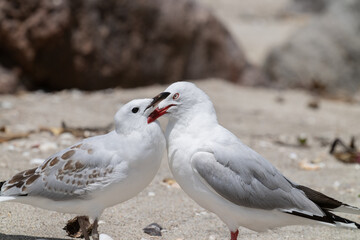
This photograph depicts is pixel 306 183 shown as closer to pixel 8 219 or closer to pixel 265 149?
pixel 265 149

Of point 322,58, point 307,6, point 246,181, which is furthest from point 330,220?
point 307,6

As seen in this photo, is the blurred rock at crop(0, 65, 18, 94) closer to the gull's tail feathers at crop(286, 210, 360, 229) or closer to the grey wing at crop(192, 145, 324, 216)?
the grey wing at crop(192, 145, 324, 216)

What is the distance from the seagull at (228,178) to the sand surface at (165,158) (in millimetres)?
554

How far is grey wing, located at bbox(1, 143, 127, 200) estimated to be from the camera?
10.8ft

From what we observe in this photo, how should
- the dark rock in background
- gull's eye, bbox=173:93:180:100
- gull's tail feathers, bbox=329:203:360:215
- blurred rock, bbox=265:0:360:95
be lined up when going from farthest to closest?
the dark rock in background, blurred rock, bbox=265:0:360:95, gull's eye, bbox=173:93:180:100, gull's tail feathers, bbox=329:203:360:215

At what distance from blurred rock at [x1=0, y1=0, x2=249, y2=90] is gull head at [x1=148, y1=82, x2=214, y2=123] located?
4812mm

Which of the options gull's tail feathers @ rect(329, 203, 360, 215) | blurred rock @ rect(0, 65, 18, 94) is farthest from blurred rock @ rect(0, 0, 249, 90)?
gull's tail feathers @ rect(329, 203, 360, 215)

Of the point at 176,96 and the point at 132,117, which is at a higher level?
the point at 176,96

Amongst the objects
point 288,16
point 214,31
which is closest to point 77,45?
point 214,31

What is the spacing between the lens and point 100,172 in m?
3.31

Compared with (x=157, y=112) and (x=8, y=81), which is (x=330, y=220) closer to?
(x=157, y=112)

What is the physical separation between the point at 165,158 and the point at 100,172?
2.18m

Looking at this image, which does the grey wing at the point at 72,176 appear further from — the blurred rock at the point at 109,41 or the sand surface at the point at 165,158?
the blurred rock at the point at 109,41

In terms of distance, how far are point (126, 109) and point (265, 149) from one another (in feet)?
9.67
